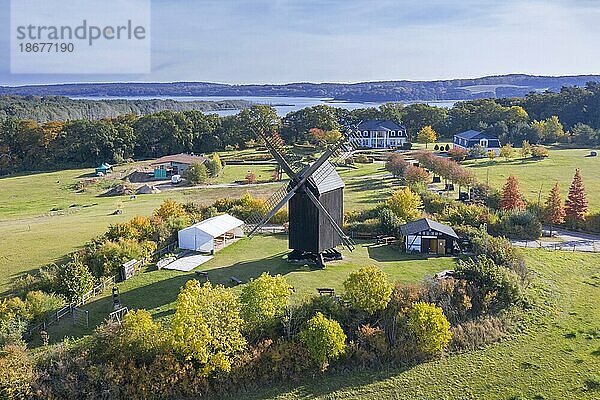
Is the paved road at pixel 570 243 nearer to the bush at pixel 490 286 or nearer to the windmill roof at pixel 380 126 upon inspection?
the bush at pixel 490 286

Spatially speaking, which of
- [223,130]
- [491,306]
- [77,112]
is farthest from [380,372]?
[77,112]

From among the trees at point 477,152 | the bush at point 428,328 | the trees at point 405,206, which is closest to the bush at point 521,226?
the trees at point 405,206

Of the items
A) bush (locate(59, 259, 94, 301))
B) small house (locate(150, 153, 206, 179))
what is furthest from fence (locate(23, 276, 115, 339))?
small house (locate(150, 153, 206, 179))

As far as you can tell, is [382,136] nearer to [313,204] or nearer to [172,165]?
[172,165]

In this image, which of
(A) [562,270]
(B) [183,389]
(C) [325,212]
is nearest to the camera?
(B) [183,389]

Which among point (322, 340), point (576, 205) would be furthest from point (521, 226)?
point (322, 340)

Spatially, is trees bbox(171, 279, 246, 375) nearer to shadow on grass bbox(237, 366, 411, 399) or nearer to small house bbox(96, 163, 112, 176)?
shadow on grass bbox(237, 366, 411, 399)

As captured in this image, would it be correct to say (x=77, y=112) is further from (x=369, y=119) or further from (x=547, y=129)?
(x=547, y=129)
